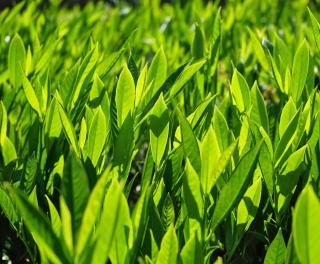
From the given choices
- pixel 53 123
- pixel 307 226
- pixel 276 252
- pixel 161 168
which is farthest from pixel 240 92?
pixel 307 226

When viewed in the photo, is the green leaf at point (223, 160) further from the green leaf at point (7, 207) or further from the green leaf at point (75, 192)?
the green leaf at point (7, 207)

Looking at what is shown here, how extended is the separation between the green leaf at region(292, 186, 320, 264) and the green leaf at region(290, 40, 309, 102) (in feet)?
2.63

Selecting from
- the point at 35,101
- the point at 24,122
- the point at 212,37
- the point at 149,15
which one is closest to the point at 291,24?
the point at 149,15

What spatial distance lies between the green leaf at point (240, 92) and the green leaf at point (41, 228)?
79 cm

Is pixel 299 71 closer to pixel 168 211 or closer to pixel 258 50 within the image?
pixel 258 50

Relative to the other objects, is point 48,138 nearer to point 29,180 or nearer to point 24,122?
point 29,180

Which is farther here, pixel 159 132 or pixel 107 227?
pixel 159 132

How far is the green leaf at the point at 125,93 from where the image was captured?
147 centimetres

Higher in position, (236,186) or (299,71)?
(236,186)

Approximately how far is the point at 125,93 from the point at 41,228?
1.98 ft

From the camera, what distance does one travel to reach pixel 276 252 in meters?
1.14

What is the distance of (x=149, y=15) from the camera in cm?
381

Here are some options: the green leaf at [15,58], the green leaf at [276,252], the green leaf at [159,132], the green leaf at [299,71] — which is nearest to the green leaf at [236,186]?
the green leaf at [276,252]

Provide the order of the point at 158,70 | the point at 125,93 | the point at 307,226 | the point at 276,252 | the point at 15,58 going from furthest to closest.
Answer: the point at 15,58 → the point at 158,70 → the point at 125,93 → the point at 276,252 → the point at 307,226
